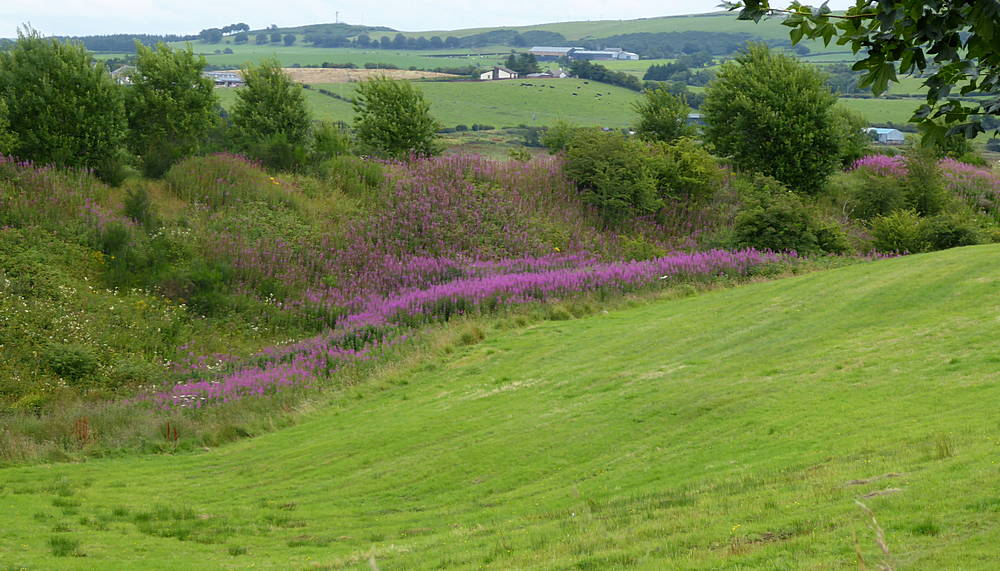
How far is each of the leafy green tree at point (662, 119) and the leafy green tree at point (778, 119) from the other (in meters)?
2.53

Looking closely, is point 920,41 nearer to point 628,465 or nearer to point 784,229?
point 628,465

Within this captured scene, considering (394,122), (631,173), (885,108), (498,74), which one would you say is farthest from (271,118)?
(498,74)

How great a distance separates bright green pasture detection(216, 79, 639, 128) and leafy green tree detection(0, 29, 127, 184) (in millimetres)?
51815

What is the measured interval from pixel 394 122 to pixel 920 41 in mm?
34446

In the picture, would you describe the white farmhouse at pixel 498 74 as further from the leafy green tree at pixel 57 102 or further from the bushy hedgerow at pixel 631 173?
the leafy green tree at pixel 57 102

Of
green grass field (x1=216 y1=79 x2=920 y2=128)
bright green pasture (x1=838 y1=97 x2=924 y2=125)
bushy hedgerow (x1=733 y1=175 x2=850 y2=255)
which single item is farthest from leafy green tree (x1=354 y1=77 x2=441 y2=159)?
bright green pasture (x1=838 y1=97 x2=924 y2=125)

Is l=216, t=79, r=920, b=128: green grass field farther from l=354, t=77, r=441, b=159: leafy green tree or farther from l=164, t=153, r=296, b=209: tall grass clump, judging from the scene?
l=164, t=153, r=296, b=209: tall grass clump

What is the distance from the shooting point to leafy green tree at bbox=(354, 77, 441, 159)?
38.2 metres

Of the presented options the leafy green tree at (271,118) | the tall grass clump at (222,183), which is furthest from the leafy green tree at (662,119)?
the tall grass clump at (222,183)

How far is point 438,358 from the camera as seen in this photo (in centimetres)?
2027

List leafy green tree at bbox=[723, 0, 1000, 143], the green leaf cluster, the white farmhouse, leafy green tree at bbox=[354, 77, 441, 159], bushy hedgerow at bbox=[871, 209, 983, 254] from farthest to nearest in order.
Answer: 1. the white farmhouse
2. leafy green tree at bbox=[354, 77, 441, 159]
3. the green leaf cluster
4. bushy hedgerow at bbox=[871, 209, 983, 254]
5. leafy green tree at bbox=[723, 0, 1000, 143]

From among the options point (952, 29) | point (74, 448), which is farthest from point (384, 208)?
point (952, 29)

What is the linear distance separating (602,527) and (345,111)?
272 feet

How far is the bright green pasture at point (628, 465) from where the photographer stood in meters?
7.61
